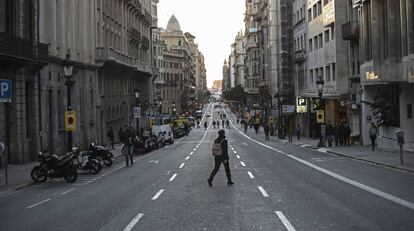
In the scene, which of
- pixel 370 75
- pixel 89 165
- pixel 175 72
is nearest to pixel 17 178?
pixel 89 165

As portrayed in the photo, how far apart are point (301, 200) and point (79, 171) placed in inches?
530

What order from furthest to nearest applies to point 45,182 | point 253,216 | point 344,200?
point 45,182, point 344,200, point 253,216

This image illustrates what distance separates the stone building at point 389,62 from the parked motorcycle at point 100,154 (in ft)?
52.0

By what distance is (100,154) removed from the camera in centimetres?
2838

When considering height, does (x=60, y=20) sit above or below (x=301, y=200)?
above

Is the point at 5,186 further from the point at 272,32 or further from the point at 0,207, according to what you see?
the point at 272,32

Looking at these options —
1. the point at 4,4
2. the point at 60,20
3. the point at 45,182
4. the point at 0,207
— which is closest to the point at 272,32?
the point at 60,20

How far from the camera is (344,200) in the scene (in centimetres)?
1517

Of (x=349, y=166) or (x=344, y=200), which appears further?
(x=349, y=166)

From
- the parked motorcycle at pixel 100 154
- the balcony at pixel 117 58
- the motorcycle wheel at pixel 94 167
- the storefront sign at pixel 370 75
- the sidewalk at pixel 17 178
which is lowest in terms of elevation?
the sidewalk at pixel 17 178

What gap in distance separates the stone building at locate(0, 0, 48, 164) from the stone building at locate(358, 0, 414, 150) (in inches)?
764

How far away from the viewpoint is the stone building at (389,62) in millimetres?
33406

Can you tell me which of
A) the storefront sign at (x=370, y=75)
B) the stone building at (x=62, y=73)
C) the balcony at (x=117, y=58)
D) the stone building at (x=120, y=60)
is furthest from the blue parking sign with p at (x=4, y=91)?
the balcony at (x=117, y=58)

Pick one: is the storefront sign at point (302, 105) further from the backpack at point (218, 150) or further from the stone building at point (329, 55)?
the backpack at point (218, 150)
